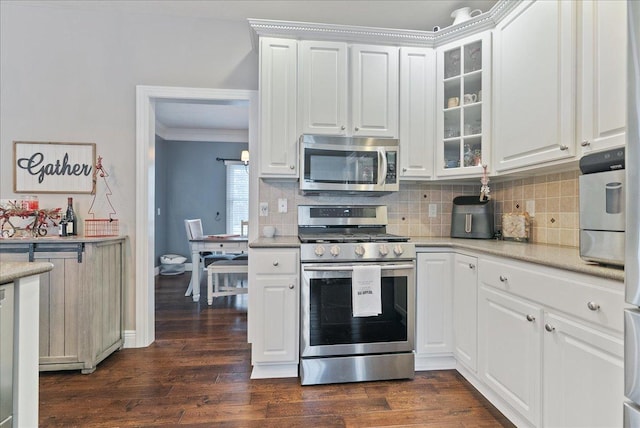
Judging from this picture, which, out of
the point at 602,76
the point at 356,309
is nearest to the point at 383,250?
the point at 356,309

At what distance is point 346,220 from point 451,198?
3.23ft

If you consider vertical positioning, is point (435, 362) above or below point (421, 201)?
below

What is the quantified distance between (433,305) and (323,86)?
1817mm

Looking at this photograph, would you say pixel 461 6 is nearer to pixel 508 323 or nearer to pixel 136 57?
pixel 508 323

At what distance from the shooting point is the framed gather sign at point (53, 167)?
2545 mm

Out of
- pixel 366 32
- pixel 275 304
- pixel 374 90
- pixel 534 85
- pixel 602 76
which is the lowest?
pixel 275 304

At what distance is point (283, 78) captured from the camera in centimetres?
241

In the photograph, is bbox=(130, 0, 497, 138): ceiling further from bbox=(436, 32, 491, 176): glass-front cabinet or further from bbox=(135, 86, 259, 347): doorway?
bbox=(135, 86, 259, 347): doorway

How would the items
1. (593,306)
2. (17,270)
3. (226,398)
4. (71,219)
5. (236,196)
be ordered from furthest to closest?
(236,196), (71,219), (226,398), (593,306), (17,270)

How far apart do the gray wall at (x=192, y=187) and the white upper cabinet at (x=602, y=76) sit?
215 inches

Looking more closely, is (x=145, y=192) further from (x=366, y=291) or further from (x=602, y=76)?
(x=602, y=76)

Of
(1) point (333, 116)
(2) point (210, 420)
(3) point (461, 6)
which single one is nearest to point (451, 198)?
(1) point (333, 116)

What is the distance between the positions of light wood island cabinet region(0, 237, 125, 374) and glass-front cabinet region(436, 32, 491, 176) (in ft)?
8.98

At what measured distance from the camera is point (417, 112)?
2.55m
